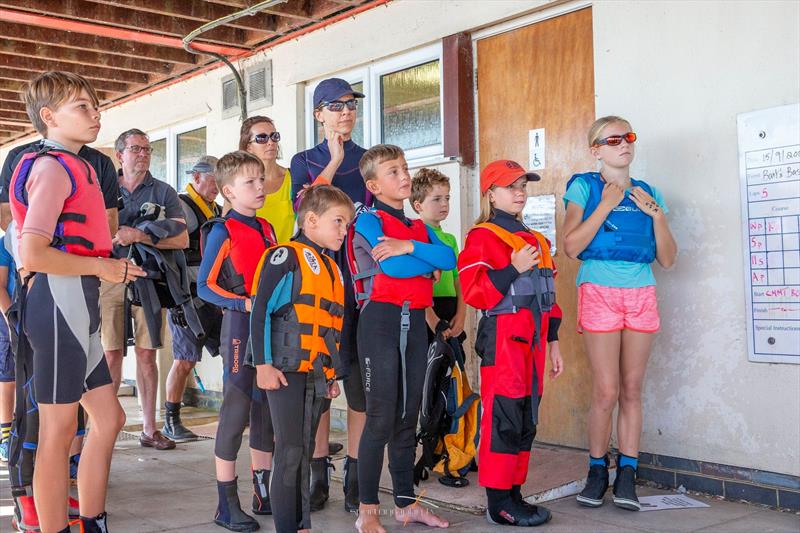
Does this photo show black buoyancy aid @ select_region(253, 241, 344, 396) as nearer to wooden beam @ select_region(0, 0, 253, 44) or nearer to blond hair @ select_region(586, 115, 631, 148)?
blond hair @ select_region(586, 115, 631, 148)

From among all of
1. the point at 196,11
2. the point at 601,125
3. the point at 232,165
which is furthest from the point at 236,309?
the point at 196,11

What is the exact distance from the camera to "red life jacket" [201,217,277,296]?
3.84 meters

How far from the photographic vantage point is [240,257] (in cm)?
384

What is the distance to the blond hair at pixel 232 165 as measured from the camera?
12.5 feet

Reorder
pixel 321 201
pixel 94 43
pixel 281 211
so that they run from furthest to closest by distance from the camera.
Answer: pixel 94 43 → pixel 281 211 → pixel 321 201

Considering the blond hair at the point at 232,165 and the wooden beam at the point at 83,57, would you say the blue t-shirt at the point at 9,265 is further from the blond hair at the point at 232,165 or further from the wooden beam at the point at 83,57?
the wooden beam at the point at 83,57

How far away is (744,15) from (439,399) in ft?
8.10

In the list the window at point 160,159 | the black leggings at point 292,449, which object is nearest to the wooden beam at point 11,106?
the window at point 160,159

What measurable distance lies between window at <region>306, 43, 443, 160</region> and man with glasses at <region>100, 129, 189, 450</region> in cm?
182

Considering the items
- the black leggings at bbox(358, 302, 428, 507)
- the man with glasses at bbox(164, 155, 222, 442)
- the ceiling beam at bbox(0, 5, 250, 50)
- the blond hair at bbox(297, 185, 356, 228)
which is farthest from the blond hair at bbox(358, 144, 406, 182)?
the ceiling beam at bbox(0, 5, 250, 50)

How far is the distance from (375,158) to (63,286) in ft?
4.74

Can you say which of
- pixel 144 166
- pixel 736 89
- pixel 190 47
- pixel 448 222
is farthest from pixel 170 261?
A: pixel 736 89

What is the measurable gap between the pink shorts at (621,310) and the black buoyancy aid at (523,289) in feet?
1.27

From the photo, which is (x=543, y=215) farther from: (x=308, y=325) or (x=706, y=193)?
(x=308, y=325)
